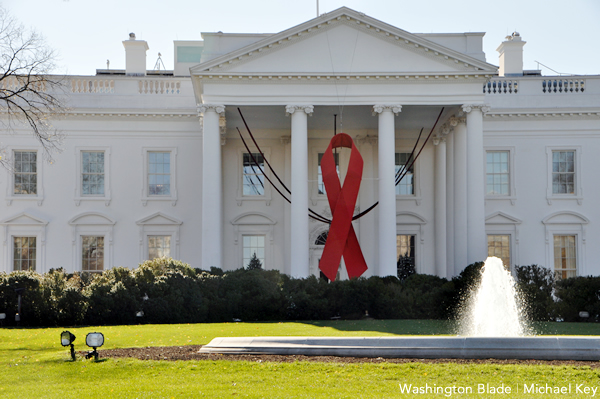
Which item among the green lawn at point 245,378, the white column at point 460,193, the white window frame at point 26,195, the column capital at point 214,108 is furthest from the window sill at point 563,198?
the white window frame at point 26,195

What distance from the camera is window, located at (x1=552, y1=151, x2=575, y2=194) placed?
108 feet

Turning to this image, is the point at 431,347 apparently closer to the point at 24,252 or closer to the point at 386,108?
the point at 386,108

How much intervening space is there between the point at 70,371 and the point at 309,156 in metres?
22.1

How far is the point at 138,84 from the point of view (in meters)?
32.4

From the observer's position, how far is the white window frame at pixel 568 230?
3241cm

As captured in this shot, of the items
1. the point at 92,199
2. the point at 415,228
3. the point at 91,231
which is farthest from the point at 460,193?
the point at 91,231

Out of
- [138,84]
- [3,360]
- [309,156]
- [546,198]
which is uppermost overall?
[138,84]

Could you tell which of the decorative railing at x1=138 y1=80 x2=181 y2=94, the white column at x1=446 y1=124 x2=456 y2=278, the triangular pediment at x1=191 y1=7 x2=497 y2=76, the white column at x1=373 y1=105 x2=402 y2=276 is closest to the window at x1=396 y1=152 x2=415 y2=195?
the white column at x1=446 y1=124 x2=456 y2=278

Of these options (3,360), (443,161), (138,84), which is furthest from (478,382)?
(138,84)

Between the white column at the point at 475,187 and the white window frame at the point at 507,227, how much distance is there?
20.0ft

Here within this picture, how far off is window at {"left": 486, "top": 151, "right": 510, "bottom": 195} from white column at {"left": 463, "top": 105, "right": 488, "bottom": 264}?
6.35 meters

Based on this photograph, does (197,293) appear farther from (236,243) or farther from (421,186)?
(421,186)

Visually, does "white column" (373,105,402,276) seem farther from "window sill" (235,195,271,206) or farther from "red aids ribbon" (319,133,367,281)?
"window sill" (235,195,271,206)

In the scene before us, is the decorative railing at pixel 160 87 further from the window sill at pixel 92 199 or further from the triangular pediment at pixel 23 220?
the triangular pediment at pixel 23 220
